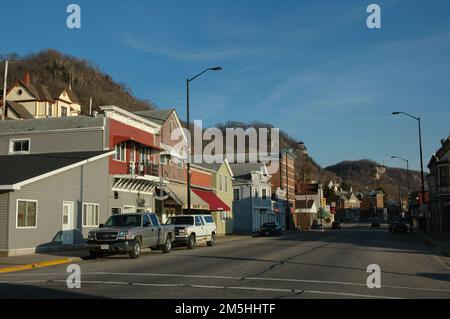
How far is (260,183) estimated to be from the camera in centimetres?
6850

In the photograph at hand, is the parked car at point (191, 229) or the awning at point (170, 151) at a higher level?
the awning at point (170, 151)

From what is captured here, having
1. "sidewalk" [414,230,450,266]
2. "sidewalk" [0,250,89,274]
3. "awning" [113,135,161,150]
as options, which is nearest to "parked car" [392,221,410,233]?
"sidewalk" [414,230,450,266]

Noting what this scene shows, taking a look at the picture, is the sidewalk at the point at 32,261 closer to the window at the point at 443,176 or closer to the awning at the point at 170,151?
the awning at the point at 170,151

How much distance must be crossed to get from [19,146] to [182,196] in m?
12.8

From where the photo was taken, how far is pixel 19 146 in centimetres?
3325

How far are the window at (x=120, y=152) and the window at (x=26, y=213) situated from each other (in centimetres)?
796

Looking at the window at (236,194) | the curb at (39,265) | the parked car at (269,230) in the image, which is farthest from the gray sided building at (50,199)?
the window at (236,194)

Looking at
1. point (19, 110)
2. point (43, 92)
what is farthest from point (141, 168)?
point (43, 92)

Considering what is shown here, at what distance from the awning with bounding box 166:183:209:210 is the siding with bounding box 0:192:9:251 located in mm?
16578

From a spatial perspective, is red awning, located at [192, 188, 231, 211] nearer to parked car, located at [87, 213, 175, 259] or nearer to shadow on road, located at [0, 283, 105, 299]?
parked car, located at [87, 213, 175, 259]

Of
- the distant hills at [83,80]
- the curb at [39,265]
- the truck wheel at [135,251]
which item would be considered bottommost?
the curb at [39,265]

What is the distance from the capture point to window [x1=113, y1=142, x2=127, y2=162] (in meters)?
32.7

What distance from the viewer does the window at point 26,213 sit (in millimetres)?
24125

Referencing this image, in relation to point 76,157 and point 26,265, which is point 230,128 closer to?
point 76,157
